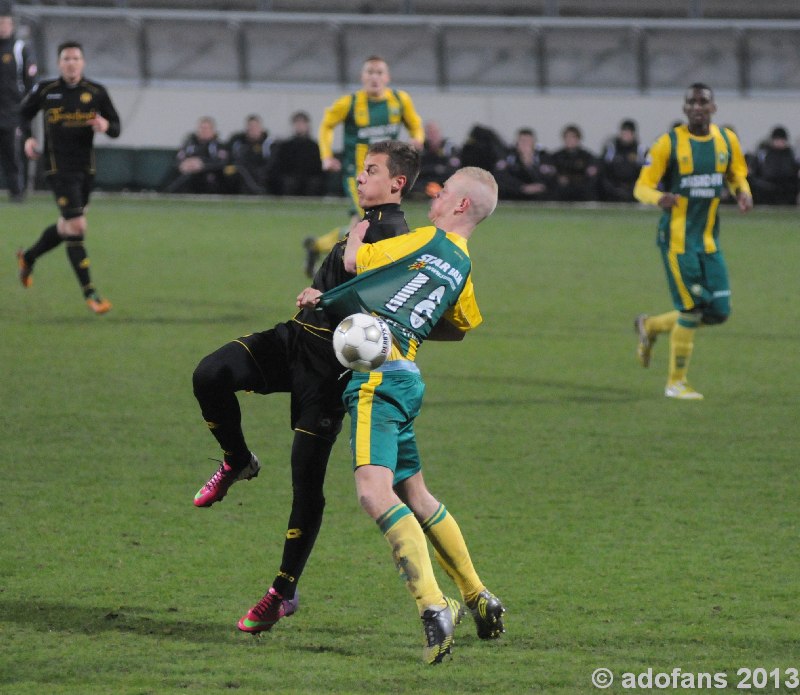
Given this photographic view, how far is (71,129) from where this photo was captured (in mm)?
12383

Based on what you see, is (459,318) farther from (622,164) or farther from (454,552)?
(622,164)

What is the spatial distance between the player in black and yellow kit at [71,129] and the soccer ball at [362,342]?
26.8 ft

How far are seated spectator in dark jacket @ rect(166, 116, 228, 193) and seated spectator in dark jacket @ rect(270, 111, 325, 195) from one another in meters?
1.01

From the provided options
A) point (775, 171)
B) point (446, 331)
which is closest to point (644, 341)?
point (446, 331)

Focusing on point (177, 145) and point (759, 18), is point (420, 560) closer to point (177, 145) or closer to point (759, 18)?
point (177, 145)

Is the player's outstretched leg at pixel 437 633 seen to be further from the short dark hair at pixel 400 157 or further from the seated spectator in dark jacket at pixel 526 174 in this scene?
the seated spectator in dark jacket at pixel 526 174

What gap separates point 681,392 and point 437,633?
5823mm

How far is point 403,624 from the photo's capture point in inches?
205

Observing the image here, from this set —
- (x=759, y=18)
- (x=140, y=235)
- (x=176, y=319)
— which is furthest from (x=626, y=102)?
(x=176, y=319)

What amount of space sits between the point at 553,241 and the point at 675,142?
9979 millimetres

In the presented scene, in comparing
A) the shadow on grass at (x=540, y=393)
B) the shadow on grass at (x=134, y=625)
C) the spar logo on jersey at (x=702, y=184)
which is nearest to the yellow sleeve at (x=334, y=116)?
the shadow on grass at (x=540, y=393)

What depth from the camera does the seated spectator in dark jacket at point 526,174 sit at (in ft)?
84.5

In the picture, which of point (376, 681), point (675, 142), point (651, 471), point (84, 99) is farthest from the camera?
point (84, 99)

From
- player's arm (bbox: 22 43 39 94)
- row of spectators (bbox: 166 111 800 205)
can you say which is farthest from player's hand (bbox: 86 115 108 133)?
row of spectators (bbox: 166 111 800 205)
